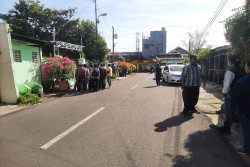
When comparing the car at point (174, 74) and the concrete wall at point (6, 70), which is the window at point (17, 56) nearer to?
the concrete wall at point (6, 70)

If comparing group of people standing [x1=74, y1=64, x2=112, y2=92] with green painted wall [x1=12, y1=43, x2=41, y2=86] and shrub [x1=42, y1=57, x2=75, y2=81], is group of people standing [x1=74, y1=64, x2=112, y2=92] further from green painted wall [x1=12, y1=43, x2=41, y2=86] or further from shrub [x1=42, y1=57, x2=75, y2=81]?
green painted wall [x1=12, y1=43, x2=41, y2=86]

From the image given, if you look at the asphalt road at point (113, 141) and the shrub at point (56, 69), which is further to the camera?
the shrub at point (56, 69)

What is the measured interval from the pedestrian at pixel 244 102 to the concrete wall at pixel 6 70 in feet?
27.9

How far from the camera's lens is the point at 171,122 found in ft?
17.4

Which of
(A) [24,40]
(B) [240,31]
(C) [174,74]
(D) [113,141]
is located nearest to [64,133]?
(D) [113,141]

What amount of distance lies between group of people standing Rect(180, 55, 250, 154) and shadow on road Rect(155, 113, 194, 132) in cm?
37

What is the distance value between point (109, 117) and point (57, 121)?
1548 millimetres

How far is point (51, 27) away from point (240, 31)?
96.8 feet

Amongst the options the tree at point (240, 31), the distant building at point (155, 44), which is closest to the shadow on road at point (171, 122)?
the tree at point (240, 31)

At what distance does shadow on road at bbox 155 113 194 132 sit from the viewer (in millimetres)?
4816

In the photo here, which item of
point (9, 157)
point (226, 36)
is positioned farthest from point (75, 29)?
point (9, 157)

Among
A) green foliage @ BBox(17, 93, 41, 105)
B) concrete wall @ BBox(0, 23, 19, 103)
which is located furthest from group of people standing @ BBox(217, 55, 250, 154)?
concrete wall @ BBox(0, 23, 19, 103)

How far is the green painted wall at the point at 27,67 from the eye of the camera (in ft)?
32.8

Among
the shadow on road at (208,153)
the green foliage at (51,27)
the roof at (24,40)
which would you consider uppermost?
the green foliage at (51,27)
